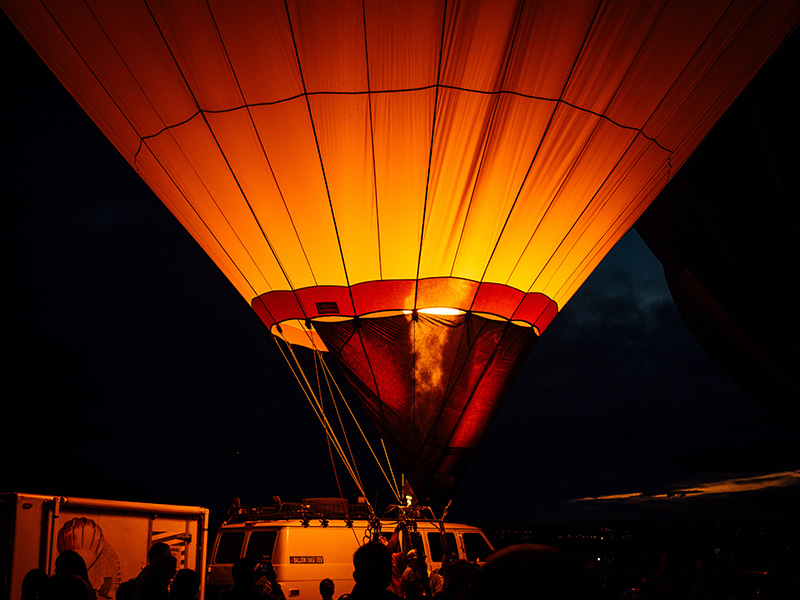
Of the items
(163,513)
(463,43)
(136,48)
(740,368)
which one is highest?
(136,48)

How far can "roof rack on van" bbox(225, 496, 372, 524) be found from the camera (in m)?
8.37

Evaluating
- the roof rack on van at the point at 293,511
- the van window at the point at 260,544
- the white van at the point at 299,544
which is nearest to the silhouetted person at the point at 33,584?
the white van at the point at 299,544

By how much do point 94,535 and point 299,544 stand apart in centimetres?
322

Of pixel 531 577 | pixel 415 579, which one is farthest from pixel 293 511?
pixel 531 577

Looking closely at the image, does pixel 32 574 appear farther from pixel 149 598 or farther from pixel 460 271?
pixel 460 271

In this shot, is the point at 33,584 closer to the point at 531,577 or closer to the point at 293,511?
the point at 531,577

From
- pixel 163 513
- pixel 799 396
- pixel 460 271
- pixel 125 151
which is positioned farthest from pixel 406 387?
pixel 799 396

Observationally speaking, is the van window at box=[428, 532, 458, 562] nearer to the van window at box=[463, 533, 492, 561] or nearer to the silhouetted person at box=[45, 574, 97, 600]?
the van window at box=[463, 533, 492, 561]

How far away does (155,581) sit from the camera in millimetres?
3359

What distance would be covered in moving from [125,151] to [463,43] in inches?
135

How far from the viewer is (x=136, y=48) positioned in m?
4.95

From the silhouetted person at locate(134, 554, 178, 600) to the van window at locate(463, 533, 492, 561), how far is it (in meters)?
6.72

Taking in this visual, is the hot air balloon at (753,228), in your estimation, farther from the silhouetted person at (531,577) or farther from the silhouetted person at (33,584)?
the silhouetted person at (33,584)

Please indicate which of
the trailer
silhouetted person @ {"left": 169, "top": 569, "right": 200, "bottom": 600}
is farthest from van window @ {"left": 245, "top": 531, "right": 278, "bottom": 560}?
silhouetted person @ {"left": 169, "top": 569, "right": 200, "bottom": 600}
